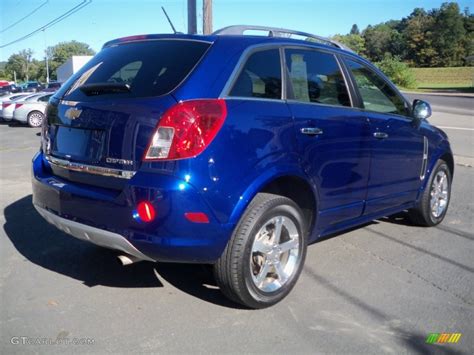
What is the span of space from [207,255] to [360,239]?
8.19ft

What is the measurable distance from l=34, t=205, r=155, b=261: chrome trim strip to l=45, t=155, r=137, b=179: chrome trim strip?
0.35 m

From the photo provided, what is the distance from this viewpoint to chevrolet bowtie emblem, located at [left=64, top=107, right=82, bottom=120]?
3.39 m

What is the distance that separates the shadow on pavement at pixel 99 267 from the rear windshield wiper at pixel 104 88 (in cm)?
149

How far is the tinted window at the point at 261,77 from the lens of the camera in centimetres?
331

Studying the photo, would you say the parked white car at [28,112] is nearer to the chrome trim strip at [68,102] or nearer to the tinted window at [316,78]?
the chrome trim strip at [68,102]

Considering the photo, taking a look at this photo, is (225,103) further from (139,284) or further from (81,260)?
(81,260)

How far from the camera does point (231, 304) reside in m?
3.52

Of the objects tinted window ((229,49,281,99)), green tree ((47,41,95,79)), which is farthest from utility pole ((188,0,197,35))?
green tree ((47,41,95,79))

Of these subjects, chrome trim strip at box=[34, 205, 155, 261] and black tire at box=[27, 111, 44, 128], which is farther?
black tire at box=[27, 111, 44, 128]

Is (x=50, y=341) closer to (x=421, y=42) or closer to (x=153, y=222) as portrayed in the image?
(x=153, y=222)

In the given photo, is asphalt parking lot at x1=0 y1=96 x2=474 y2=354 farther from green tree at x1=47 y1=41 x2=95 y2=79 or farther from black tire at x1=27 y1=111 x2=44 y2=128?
green tree at x1=47 y1=41 x2=95 y2=79

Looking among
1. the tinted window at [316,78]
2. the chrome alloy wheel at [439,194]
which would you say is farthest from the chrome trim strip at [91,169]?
the chrome alloy wheel at [439,194]

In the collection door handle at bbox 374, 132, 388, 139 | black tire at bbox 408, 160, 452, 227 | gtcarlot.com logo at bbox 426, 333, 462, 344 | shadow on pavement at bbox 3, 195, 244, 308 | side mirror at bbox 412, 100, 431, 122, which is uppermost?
side mirror at bbox 412, 100, 431, 122

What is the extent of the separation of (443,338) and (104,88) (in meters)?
2.77
